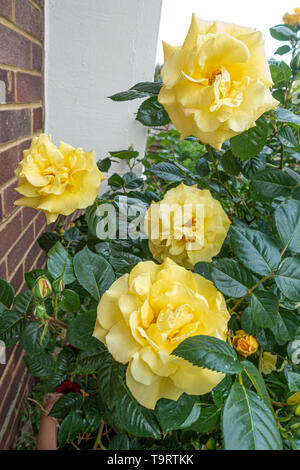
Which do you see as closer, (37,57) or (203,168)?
(203,168)

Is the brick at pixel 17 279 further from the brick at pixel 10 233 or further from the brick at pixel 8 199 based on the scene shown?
the brick at pixel 8 199

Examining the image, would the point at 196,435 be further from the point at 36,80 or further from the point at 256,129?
the point at 36,80

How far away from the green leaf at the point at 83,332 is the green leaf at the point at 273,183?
420 millimetres

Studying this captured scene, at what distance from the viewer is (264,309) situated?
1.74ft

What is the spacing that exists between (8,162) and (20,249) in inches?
12.7

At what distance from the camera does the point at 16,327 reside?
63 cm

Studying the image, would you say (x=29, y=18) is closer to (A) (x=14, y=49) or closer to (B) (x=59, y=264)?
(A) (x=14, y=49)

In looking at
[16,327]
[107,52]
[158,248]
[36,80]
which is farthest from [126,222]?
[107,52]

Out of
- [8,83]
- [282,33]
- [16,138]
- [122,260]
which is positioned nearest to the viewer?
[122,260]

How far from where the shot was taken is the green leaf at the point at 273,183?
0.70 meters

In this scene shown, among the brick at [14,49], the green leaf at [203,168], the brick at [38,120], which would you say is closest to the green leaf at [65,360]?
the green leaf at [203,168]

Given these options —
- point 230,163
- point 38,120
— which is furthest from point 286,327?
point 38,120
